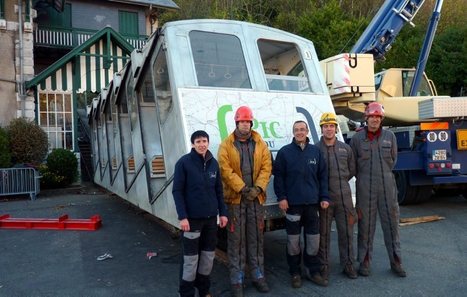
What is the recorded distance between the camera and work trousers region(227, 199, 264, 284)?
444 centimetres

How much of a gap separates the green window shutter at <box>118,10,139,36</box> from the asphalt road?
13814mm

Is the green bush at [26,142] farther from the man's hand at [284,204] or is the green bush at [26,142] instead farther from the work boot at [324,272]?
the work boot at [324,272]

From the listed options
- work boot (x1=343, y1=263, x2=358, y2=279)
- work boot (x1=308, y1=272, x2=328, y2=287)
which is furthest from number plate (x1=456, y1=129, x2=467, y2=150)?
work boot (x1=308, y1=272, x2=328, y2=287)

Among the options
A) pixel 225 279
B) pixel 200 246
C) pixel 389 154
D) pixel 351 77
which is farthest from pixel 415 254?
pixel 351 77

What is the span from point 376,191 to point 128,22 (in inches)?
711

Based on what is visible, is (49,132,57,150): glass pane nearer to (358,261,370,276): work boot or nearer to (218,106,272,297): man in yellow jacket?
(218,106,272,297): man in yellow jacket

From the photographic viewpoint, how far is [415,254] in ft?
18.9

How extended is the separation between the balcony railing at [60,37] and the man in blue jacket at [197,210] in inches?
592

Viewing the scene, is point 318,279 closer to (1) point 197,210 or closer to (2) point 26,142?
(1) point 197,210

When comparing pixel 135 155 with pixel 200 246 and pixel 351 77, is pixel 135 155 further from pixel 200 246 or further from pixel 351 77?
pixel 351 77

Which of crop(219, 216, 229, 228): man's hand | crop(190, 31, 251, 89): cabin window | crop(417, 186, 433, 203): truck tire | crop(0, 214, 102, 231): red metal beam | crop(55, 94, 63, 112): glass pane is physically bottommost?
crop(0, 214, 102, 231): red metal beam

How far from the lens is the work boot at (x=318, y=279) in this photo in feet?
15.2

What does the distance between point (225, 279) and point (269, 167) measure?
136cm

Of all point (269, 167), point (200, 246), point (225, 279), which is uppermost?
point (269, 167)
